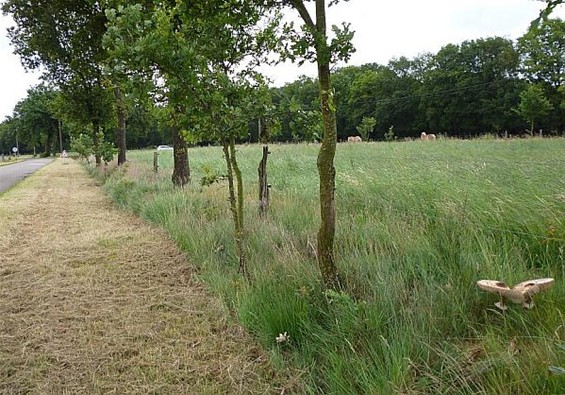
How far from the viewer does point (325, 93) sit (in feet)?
10.4

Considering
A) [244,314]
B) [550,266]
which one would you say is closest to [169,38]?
[244,314]

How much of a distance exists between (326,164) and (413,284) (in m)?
1.06

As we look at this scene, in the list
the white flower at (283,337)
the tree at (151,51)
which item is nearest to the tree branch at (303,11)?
the tree at (151,51)

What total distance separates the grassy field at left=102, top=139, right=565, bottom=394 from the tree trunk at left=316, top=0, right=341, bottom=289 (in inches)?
5.9

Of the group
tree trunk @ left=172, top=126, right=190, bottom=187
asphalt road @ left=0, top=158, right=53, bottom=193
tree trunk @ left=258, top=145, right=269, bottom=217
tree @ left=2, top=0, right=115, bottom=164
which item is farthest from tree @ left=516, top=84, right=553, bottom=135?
tree trunk @ left=258, top=145, right=269, bottom=217

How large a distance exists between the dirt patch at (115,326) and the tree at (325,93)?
2.87 ft

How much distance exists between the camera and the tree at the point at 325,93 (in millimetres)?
3078

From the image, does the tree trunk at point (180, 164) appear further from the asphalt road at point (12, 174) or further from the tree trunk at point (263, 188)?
the asphalt road at point (12, 174)

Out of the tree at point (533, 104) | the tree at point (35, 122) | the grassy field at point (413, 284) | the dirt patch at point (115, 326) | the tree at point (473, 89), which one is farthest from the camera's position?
the tree at point (35, 122)

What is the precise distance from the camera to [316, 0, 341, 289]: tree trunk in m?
3.20

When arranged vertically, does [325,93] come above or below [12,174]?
above

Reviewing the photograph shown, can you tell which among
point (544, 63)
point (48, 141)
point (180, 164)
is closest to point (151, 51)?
point (180, 164)

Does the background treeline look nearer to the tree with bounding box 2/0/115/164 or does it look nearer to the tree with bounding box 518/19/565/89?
the tree with bounding box 518/19/565/89

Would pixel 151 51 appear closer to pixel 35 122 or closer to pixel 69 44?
pixel 69 44
